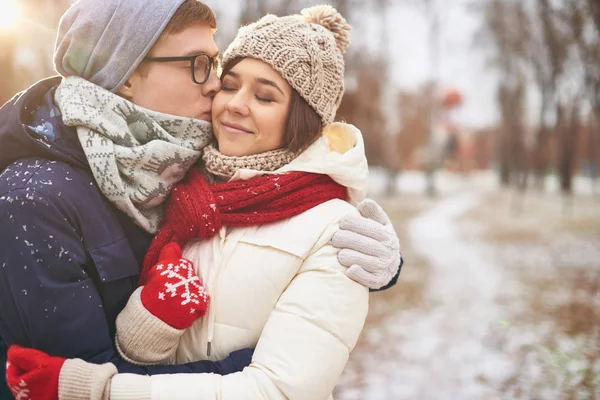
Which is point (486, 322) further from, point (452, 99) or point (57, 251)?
point (452, 99)

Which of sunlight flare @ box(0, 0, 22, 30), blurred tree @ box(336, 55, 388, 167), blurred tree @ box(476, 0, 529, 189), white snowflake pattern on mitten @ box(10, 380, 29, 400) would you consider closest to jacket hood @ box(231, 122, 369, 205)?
white snowflake pattern on mitten @ box(10, 380, 29, 400)

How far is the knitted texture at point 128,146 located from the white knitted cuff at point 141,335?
13.5 inches

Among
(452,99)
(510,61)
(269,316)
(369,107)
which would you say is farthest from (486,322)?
(452,99)

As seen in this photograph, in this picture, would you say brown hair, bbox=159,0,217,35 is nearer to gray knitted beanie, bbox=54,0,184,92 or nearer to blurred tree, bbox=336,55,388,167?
gray knitted beanie, bbox=54,0,184,92

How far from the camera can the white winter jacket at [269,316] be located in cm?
163

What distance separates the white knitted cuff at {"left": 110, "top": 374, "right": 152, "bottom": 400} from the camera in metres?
1.53

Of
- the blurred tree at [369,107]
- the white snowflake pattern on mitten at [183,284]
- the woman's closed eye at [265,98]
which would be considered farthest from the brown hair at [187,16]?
the blurred tree at [369,107]

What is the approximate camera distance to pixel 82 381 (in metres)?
1.49

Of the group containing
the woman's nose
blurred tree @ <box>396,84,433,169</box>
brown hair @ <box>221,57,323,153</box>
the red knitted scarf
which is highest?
the woman's nose

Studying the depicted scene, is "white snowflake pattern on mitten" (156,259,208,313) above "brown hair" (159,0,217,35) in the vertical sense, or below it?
below

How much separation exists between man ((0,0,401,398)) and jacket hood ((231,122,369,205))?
0.14 metres

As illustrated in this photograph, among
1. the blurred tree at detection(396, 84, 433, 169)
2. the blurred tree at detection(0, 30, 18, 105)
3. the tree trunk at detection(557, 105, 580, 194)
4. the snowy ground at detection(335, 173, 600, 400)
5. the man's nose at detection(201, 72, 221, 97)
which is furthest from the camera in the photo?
the blurred tree at detection(396, 84, 433, 169)

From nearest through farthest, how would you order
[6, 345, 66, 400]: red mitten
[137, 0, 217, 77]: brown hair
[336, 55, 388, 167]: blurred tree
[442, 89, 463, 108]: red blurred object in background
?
[6, 345, 66, 400]: red mitten → [137, 0, 217, 77]: brown hair → [336, 55, 388, 167]: blurred tree → [442, 89, 463, 108]: red blurred object in background

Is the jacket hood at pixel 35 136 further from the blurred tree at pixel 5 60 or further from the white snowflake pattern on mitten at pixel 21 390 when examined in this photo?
the blurred tree at pixel 5 60
